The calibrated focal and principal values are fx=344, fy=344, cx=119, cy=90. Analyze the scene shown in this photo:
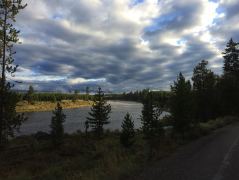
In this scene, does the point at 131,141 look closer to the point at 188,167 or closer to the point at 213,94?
the point at 188,167

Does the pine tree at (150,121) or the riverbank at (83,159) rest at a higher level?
the pine tree at (150,121)

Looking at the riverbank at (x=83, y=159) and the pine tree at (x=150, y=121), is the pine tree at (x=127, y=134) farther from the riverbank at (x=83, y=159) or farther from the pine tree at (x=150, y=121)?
the pine tree at (x=150, y=121)

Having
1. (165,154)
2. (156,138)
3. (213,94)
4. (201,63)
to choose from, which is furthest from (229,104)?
(165,154)

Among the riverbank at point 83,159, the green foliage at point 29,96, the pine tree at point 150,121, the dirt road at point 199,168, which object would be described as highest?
the green foliage at point 29,96

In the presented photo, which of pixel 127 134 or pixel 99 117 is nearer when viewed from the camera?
pixel 127 134

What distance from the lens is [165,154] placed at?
645 inches

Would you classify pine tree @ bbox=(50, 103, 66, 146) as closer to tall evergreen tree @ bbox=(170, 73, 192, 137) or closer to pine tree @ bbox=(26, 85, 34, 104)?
pine tree @ bbox=(26, 85, 34, 104)

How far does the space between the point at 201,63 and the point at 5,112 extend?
48473 mm

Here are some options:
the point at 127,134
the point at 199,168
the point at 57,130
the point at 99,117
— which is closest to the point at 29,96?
the point at 57,130

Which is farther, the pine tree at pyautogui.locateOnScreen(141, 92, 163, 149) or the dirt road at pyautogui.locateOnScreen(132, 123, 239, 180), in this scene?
the pine tree at pyautogui.locateOnScreen(141, 92, 163, 149)

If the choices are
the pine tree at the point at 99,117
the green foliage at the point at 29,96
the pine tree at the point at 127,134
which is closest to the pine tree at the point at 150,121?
the pine tree at the point at 127,134

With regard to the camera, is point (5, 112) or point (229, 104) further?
point (229, 104)

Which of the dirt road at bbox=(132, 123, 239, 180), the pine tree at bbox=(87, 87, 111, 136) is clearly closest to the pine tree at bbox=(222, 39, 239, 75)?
the pine tree at bbox=(87, 87, 111, 136)

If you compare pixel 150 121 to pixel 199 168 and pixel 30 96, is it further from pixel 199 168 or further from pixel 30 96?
pixel 30 96
